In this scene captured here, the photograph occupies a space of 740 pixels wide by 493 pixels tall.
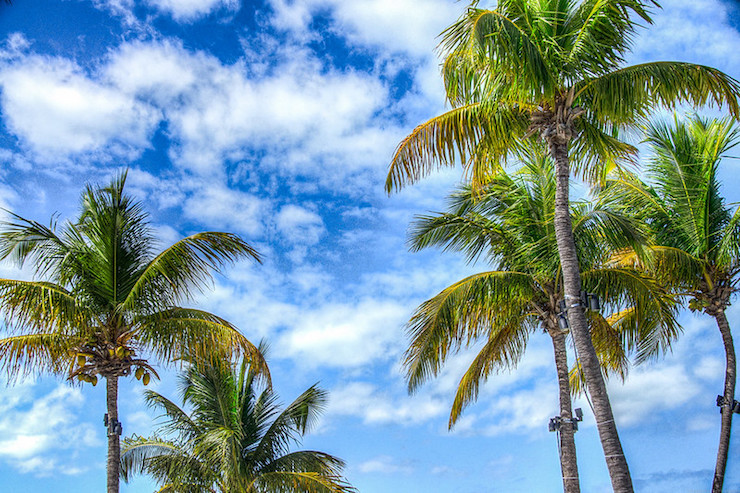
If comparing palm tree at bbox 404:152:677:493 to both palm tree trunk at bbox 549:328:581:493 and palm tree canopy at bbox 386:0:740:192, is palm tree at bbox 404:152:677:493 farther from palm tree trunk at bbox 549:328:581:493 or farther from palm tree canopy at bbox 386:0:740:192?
palm tree canopy at bbox 386:0:740:192

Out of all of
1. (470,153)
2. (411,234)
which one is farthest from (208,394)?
(470,153)

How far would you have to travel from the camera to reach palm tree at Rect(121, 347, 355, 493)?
14320mm

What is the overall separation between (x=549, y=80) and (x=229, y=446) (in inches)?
368

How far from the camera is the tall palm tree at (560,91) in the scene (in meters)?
9.20

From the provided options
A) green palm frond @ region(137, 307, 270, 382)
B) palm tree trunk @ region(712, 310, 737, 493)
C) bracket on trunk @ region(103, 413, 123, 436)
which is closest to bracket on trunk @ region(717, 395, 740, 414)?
palm tree trunk @ region(712, 310, 737, 493)

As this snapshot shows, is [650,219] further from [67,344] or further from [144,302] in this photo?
[67,344]

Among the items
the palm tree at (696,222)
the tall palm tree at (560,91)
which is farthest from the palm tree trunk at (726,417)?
the tall palm tree at (560,91)

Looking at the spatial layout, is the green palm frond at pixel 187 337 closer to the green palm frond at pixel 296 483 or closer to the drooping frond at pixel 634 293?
the green palm frond at pixel 296 483

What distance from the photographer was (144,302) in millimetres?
11898

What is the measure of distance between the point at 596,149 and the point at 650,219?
5.43m

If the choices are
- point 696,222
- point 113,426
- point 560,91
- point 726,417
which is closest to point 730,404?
point 726,417

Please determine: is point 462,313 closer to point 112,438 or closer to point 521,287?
point 521,287

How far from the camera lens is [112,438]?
37.7ft

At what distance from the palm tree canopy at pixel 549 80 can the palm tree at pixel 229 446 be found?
670 cm
